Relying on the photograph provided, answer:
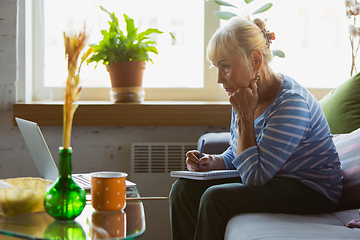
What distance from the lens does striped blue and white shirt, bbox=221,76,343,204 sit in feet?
3.99

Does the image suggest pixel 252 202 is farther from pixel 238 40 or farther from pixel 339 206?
pixel 238 40

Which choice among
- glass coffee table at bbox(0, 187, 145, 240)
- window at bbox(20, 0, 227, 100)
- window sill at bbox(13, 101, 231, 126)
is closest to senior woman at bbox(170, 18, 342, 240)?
glass coffee table at bbox(0, 187, 145, 240)

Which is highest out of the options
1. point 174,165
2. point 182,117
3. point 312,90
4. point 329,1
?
point 329,1

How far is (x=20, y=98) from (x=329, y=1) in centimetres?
201

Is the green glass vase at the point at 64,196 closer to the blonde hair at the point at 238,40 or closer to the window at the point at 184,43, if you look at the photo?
the blonde hair at the point at 238,40

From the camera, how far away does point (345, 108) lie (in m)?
1.52

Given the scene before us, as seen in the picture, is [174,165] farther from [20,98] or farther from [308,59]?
[308,59]

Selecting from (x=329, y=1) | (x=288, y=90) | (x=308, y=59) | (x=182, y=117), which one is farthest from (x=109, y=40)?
(x=329, y=1)

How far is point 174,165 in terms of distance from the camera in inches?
83.0

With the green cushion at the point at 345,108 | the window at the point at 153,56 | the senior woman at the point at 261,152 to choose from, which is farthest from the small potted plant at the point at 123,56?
the green cushion at the point at 345,108

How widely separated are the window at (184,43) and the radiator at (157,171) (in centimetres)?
39

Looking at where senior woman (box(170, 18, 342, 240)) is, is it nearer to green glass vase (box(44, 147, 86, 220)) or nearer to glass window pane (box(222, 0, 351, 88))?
green glass vase (box(44, 147, 86, 220))

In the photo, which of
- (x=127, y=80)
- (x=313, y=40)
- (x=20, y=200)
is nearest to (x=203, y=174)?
(x=20, y=200)

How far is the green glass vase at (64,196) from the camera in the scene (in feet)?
2.79
